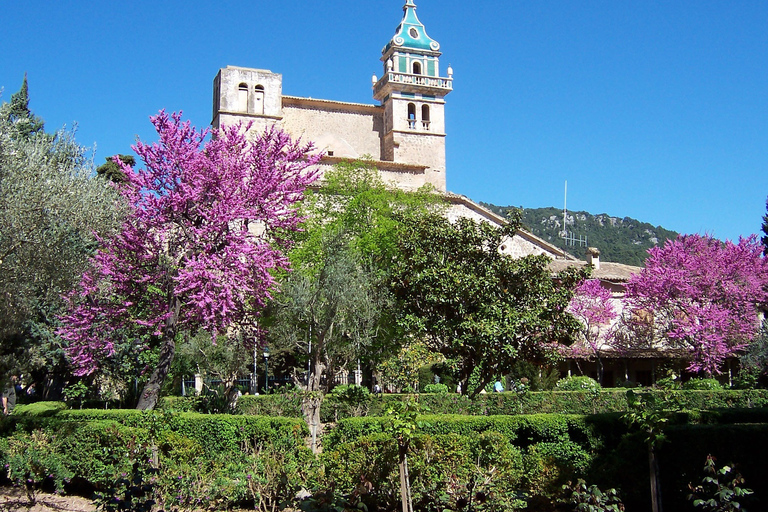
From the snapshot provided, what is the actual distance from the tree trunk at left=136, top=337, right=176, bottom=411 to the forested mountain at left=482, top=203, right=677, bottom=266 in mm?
81415

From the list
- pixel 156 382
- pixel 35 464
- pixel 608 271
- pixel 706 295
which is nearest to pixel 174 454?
pixel 35 464

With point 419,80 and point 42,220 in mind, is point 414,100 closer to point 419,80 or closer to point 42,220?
point 419,80

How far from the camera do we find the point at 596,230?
113m

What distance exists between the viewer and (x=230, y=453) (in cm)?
1023

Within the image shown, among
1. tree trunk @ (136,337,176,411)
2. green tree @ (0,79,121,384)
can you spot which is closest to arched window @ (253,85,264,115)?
green tree @ (0,79,121,384)

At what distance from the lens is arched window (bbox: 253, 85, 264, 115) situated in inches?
1603

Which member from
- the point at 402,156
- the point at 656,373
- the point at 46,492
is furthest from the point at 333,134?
the point at 46,492

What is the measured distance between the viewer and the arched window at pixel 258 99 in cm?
4072

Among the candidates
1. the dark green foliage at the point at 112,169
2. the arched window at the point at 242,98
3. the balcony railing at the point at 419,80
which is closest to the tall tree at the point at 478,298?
the dark green foliage at the point at 112,169

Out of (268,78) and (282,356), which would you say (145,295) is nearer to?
(282,356)

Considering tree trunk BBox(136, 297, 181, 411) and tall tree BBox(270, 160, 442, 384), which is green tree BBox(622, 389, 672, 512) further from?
tall tree BBox(270, 160, 442, 384)

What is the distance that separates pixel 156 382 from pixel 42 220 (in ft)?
14.9

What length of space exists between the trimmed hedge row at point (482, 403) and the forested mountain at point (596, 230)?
70267 mm

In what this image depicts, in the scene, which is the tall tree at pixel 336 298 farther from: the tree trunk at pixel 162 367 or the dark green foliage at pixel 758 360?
the dark green foliage at pixel 758 360
